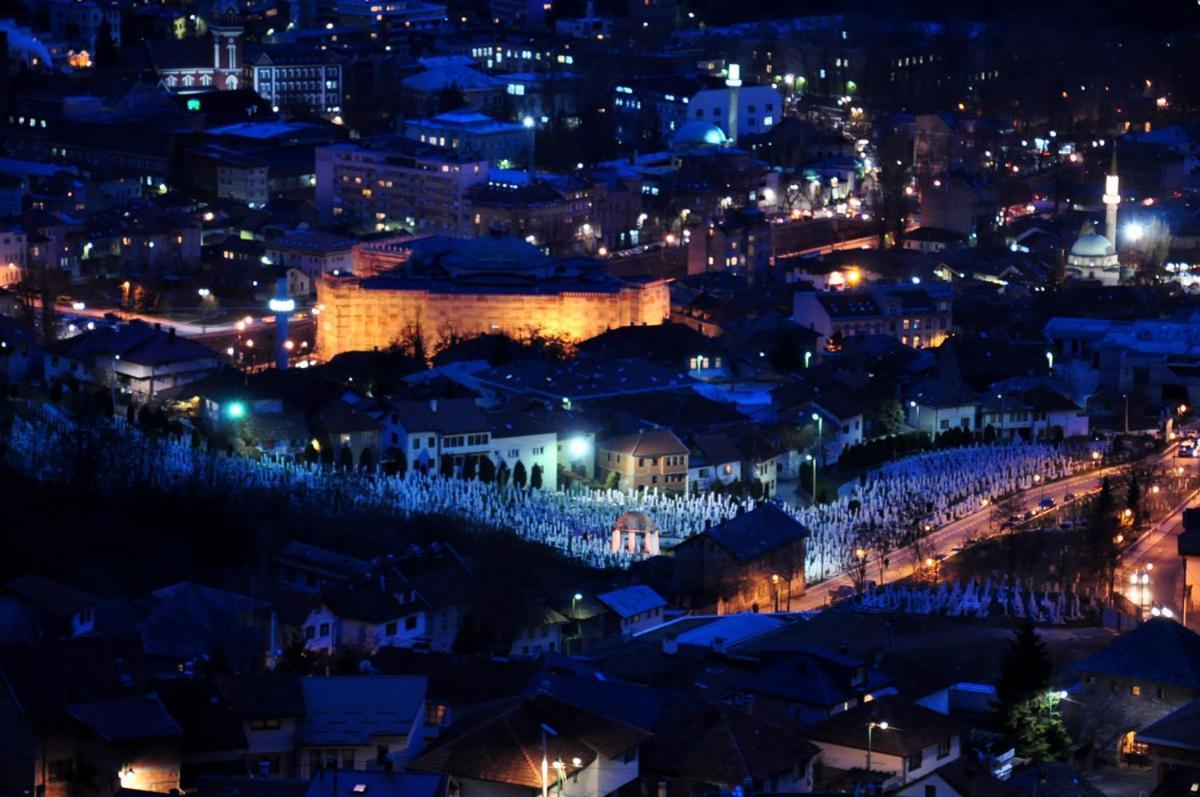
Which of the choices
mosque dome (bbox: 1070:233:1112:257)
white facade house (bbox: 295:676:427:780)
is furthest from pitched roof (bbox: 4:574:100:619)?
mosque dome (bbox: 1070:233:1112:257)

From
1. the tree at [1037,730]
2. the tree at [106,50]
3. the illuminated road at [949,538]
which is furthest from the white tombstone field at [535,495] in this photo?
the tree at [106,50]

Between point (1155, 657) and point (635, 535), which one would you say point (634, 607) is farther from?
point (1155, 657)

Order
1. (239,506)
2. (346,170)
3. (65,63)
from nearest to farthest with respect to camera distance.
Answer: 1. (239,506)
2. (346,170)
3. (65,63)

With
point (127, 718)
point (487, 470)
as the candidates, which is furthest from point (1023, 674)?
point (487, 470)

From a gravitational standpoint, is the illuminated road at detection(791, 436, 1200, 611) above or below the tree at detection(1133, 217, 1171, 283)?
above

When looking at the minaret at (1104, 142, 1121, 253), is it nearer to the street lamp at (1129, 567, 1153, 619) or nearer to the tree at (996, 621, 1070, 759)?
the street lamp at (1129, 567, 1153, 619)

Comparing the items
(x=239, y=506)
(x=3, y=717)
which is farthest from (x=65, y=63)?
(x=3, y=717)

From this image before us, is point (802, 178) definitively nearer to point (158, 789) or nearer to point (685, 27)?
point (685, 27)
